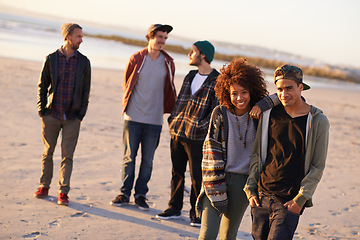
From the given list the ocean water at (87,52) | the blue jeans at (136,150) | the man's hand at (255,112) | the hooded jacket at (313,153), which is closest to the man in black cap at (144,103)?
the blue jeans at (136,150)

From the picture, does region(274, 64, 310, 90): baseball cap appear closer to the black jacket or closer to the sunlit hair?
the sunlit hair

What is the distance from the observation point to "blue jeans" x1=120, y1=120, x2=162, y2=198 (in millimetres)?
5312

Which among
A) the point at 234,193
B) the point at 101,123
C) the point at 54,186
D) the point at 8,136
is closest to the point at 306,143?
the point at 234,193

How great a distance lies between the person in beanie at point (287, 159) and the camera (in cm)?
296

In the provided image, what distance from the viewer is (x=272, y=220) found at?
3055 mm

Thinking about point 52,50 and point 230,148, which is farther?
point 52,50

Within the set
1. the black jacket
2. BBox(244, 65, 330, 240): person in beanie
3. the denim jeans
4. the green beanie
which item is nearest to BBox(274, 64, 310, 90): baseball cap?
BBox(244, 65, 330, 240): person in beanie

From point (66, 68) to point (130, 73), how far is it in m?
0.76

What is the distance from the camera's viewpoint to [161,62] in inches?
213

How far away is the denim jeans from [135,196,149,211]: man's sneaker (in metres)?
2.04

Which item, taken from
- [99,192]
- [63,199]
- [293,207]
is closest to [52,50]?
[99,192]

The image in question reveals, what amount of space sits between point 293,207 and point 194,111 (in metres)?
1.98

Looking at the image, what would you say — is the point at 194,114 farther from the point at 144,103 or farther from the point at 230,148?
the point at 230,148

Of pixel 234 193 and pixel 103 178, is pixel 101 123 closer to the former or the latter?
pixel 103 178
